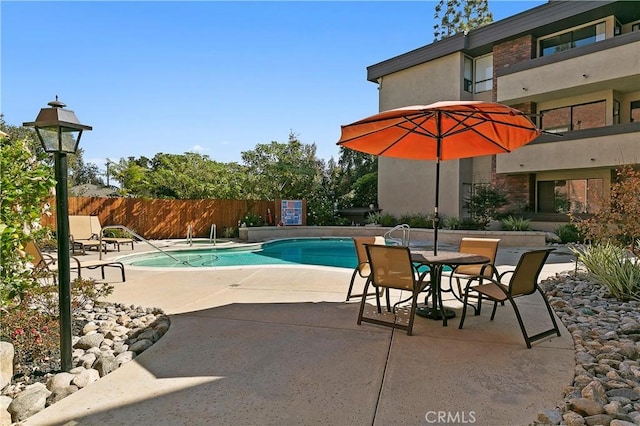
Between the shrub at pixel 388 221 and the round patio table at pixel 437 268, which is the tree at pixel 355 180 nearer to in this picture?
the shrub at pixel 388 221

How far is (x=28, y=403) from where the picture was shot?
245 cm

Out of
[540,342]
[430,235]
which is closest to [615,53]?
[430,235]

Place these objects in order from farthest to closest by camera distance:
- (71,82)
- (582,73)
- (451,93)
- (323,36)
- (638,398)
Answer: (451,93) < (582,73) < (71,82) < (323,36) < (638,398)

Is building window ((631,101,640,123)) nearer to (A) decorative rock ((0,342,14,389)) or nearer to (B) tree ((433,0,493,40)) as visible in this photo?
(B) tree ((433,0,493,40))

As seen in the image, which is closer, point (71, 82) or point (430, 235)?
point (71, 82)

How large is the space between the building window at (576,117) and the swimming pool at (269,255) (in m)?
10.1

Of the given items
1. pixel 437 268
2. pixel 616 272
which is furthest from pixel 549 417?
pixel 616 272

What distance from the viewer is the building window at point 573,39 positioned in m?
14.6

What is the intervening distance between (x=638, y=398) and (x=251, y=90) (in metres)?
15.7

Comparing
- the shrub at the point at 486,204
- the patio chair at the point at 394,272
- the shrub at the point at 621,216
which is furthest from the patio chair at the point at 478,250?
the shrub at the point at 486,204

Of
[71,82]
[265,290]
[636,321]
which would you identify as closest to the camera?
[636,321]

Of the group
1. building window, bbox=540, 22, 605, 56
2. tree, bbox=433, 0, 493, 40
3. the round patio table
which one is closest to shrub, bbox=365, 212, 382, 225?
building window, bbox=540, 22, 605, 56

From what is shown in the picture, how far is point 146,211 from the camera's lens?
15.4 m

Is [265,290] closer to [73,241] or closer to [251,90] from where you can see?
[73,241]
